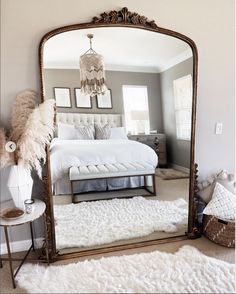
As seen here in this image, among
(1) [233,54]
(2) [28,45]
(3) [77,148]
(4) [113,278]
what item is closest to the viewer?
(4) [113,278]

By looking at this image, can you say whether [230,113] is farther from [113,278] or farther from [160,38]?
[113,278]

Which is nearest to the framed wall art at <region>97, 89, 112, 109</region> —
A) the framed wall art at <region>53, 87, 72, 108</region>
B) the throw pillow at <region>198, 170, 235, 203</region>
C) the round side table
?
the framed wall art at <region>53, 87, 72, 108</region>

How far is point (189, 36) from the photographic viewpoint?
221 centimetres

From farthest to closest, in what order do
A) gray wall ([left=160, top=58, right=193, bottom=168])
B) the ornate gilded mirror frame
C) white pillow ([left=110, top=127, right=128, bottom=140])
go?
gray wall ([left=160, top=58, right=193, bottom=168])
white pillow ([left=110, top=127, right=128, bottom=140])
the ornate gilded mirror frame

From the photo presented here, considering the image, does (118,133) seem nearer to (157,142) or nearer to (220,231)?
(157,142)

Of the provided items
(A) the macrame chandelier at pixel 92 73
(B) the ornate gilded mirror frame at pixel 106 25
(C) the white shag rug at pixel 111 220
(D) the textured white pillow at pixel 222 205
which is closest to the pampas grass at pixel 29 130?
(B) the ornate gilded mirror frame at pixel 106 25

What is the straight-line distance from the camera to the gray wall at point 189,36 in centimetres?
188

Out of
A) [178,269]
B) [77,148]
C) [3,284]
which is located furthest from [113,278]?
[77,148]

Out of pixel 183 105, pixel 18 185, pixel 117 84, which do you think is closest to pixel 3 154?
pixel 18 185

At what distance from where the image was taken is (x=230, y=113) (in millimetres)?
2449

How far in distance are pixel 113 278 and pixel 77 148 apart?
0.99m

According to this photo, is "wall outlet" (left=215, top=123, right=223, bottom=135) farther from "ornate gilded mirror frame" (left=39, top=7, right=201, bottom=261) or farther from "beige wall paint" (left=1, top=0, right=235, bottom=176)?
"ornate gilded mirror frame" (left=39, top=7, right=201, bottom=261)

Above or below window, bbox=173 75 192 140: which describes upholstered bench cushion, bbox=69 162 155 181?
below

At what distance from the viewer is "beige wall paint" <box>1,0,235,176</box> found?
1.88m
